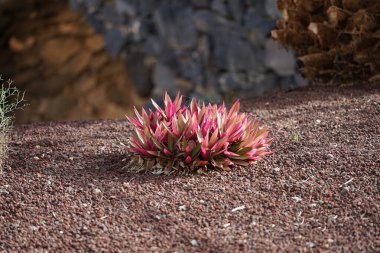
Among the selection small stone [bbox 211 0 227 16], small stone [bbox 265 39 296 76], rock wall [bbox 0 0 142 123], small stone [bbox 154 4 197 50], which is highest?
small stone [bbox 211 0 227 16]

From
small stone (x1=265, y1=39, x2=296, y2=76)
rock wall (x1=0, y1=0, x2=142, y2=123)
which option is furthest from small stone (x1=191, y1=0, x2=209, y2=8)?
rock wall (x1=0, y1=0, x2=142, y2=123)

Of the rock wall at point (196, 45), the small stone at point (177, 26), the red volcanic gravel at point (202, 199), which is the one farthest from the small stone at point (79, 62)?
the red volcanic gravel at point (202, 199)

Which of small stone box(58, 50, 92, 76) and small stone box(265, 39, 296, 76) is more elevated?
small stone box(265, 39, 296, 76)

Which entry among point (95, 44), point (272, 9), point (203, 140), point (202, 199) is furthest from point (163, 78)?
point (202, 199)

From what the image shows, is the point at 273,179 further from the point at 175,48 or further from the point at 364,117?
the point at 175,48

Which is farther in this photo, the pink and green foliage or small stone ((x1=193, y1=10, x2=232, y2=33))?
small stone ((x1=193, y1=10, x2=232, y2=33))

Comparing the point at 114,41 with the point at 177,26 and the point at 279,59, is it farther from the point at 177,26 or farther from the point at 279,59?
the point at 279,59

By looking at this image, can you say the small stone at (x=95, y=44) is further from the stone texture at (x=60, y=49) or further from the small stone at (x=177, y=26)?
the small stone at (x=177, y=26)

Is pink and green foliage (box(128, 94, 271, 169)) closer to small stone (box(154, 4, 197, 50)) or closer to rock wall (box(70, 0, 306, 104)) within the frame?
rock wall (box(70, 0, 306, 104))
